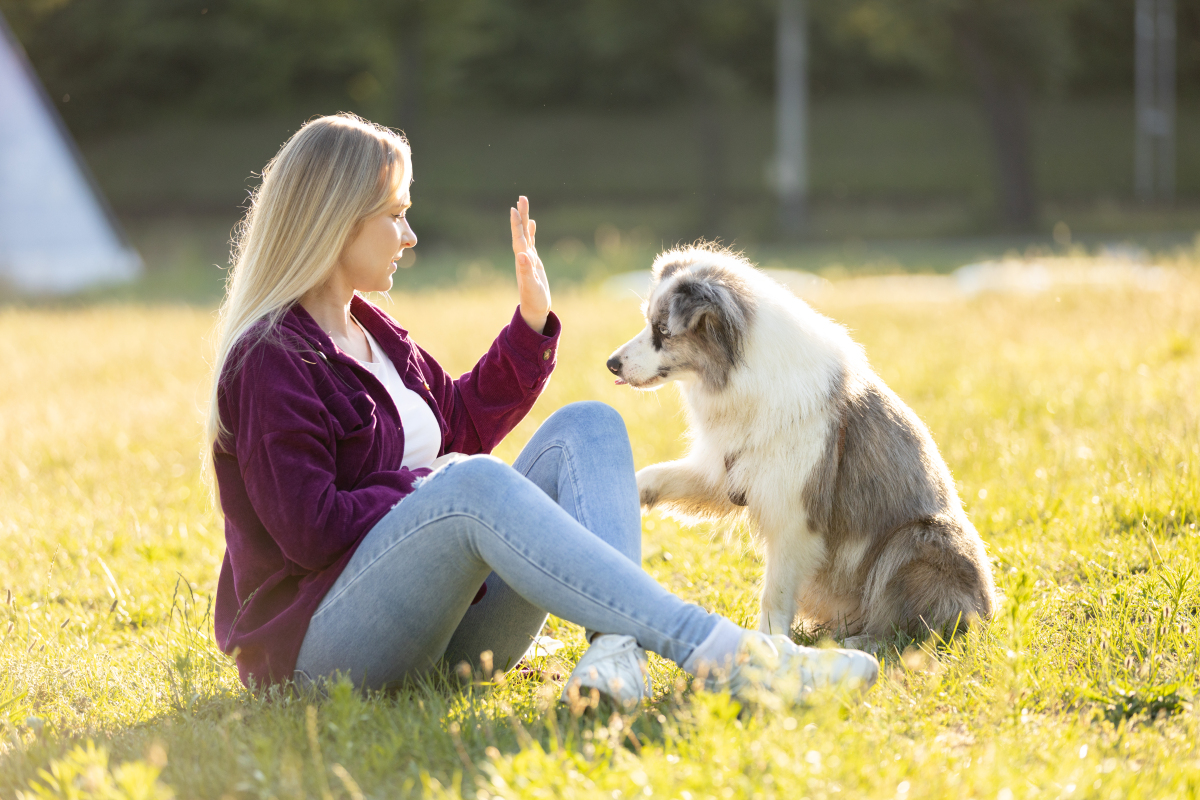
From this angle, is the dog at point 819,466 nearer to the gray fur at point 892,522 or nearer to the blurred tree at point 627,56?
the gray fur at point 892,522

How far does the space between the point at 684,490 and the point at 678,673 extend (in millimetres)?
743

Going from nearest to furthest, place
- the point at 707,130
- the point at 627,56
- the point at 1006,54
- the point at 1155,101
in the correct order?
the point at 1006,54 → the point at 707,130 → the point at 627,56 → the point at 1155,101

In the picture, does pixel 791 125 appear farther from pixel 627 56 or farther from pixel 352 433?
pixel 352 433

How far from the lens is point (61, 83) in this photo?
35.2 meters

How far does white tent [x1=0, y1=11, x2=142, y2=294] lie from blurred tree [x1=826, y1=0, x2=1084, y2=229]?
57.1ft

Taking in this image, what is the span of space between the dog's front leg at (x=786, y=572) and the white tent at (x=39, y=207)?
52.0 feet

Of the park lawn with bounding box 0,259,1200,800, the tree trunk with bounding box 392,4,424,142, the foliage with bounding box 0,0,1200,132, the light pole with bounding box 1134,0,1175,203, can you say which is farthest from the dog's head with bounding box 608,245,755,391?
the light pole with bounding box 1134,0,1175,203

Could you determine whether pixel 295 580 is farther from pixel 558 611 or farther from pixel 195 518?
pixel 195 518

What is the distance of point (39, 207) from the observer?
17.0m

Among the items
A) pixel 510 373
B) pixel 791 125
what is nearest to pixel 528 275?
pixel 510 373

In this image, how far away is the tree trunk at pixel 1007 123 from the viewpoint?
22766mm

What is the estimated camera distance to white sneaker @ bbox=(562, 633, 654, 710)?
7.75ft

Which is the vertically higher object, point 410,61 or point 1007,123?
point 410,61

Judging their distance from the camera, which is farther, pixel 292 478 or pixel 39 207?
pixel 39 207
